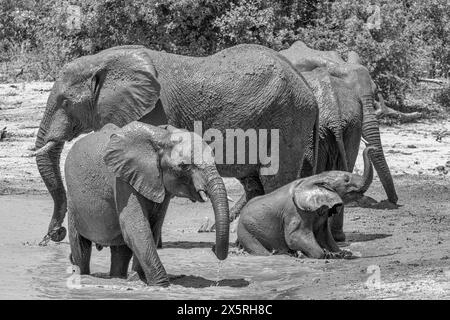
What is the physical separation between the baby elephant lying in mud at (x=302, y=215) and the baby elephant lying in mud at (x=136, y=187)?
1.73 m

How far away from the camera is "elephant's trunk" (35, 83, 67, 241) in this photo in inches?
452

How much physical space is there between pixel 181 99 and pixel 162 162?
2.51 m

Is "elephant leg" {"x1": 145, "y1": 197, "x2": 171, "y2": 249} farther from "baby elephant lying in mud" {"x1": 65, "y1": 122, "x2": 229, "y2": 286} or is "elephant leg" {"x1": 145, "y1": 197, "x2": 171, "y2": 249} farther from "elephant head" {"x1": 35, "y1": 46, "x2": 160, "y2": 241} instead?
"elephant head" {"x1": 35, "y1": 46, "x2": 160, "y2": 241}

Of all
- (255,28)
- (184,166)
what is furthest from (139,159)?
(255,28)

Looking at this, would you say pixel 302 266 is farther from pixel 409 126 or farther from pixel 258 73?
pixel 409 126

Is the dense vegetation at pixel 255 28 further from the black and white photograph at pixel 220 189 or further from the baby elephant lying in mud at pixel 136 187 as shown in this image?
the baby elephant lying in mud at pixel 136 187

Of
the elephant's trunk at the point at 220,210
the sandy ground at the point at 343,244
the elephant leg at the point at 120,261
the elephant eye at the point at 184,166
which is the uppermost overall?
the elephant eye at the point at 184,166

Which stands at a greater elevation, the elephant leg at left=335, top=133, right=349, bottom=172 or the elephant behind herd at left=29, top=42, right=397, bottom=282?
the elephant behind herd at left=29, top=42, right=397, bottom=282

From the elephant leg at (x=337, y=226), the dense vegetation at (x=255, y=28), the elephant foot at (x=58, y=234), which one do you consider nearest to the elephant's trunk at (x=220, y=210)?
the elephant foot at (x=58, y=234)

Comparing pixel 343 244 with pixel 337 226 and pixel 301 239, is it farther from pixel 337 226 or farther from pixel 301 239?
pixel 301 239

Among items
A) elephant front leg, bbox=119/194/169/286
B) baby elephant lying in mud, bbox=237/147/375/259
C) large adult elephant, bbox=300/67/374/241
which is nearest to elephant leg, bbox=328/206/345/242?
large adult elephant, bbox=300/67/374/241

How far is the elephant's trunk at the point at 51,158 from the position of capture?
11.5 m
